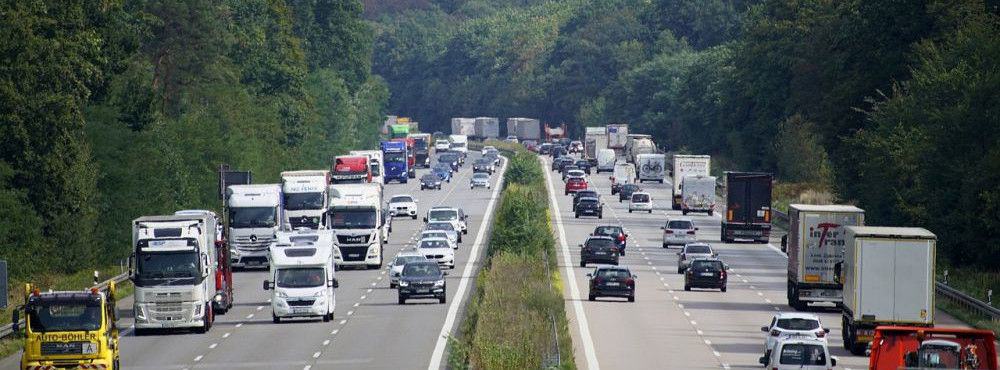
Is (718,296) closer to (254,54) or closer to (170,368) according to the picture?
(170,368)

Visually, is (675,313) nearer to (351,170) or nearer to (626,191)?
(351,170)

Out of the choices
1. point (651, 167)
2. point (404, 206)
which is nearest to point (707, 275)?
point (404, 206)

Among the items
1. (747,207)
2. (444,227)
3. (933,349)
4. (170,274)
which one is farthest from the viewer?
(444,227)

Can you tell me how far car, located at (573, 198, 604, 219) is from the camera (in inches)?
4070

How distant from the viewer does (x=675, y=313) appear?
54.6 meters

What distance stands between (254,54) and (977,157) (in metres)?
82.9

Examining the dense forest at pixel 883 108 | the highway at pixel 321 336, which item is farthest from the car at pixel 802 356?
the dense forest at pixel 883 108

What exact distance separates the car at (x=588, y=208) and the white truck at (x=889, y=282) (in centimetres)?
5970

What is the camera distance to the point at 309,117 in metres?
146

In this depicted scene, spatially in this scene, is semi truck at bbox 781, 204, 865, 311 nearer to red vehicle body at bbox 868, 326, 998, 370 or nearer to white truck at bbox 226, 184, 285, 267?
red vehicle body at bbox 868, 326, 998, 370

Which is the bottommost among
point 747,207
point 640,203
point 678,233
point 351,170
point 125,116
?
point 678,233

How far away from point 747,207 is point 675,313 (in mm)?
31026

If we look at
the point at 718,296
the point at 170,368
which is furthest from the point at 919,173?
the point at 170,368

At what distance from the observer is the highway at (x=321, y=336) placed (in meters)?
41.6
